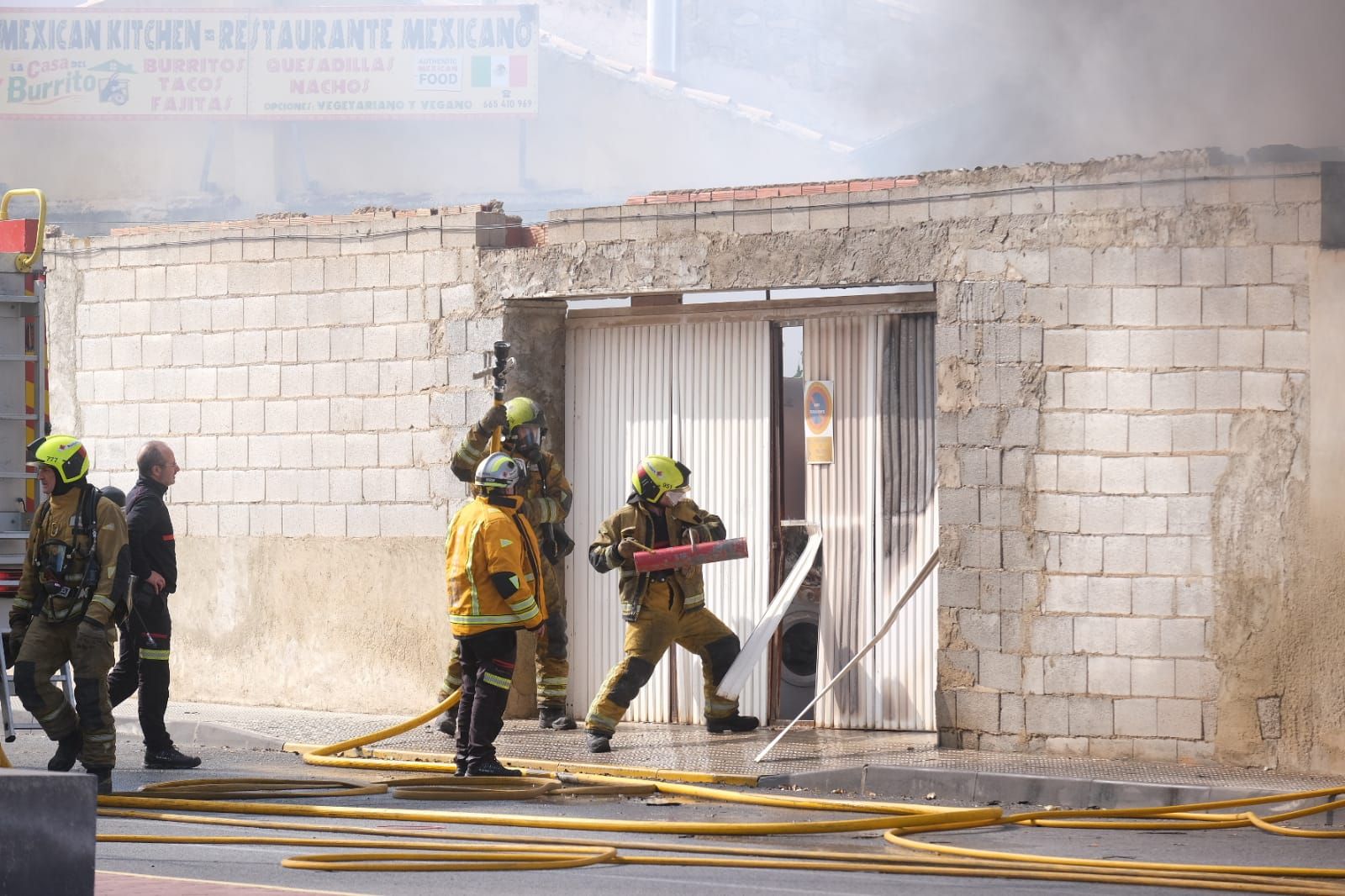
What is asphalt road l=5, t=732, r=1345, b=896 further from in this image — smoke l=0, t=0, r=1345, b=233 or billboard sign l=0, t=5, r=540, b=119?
billboard sign l=0, t=5, r=540, b=119

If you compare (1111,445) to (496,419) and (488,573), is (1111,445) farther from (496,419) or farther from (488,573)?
(496,419)

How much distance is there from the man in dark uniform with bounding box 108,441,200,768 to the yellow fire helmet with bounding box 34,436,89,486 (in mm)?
817

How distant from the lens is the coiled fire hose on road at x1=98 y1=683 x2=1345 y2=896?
21.2 ft

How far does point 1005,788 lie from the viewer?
28.5ft

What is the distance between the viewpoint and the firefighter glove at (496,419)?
10.5m

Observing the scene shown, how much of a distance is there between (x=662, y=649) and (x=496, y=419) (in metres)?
1.65

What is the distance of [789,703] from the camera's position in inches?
436

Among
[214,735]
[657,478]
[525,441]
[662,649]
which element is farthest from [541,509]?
[214,735]

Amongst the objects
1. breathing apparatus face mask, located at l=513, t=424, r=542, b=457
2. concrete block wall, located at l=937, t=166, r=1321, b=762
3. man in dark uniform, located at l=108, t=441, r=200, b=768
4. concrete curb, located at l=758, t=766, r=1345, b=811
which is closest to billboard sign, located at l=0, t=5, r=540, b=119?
breathing apparatus face mask, located at l=513, t=424, r=542, b=457

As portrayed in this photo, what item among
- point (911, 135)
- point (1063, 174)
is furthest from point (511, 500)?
point (911, 135)

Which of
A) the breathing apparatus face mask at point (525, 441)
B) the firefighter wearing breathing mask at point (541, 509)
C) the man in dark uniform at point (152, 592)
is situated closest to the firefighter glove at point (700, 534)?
the firefighter wearing breathing mask at point (541, 509)

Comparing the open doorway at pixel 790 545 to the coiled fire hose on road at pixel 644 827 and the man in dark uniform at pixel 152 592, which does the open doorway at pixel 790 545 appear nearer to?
the coiled fire hose on road at pixel 644 827

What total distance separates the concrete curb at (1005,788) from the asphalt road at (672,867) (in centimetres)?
15

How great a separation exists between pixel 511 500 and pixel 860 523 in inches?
99.7
